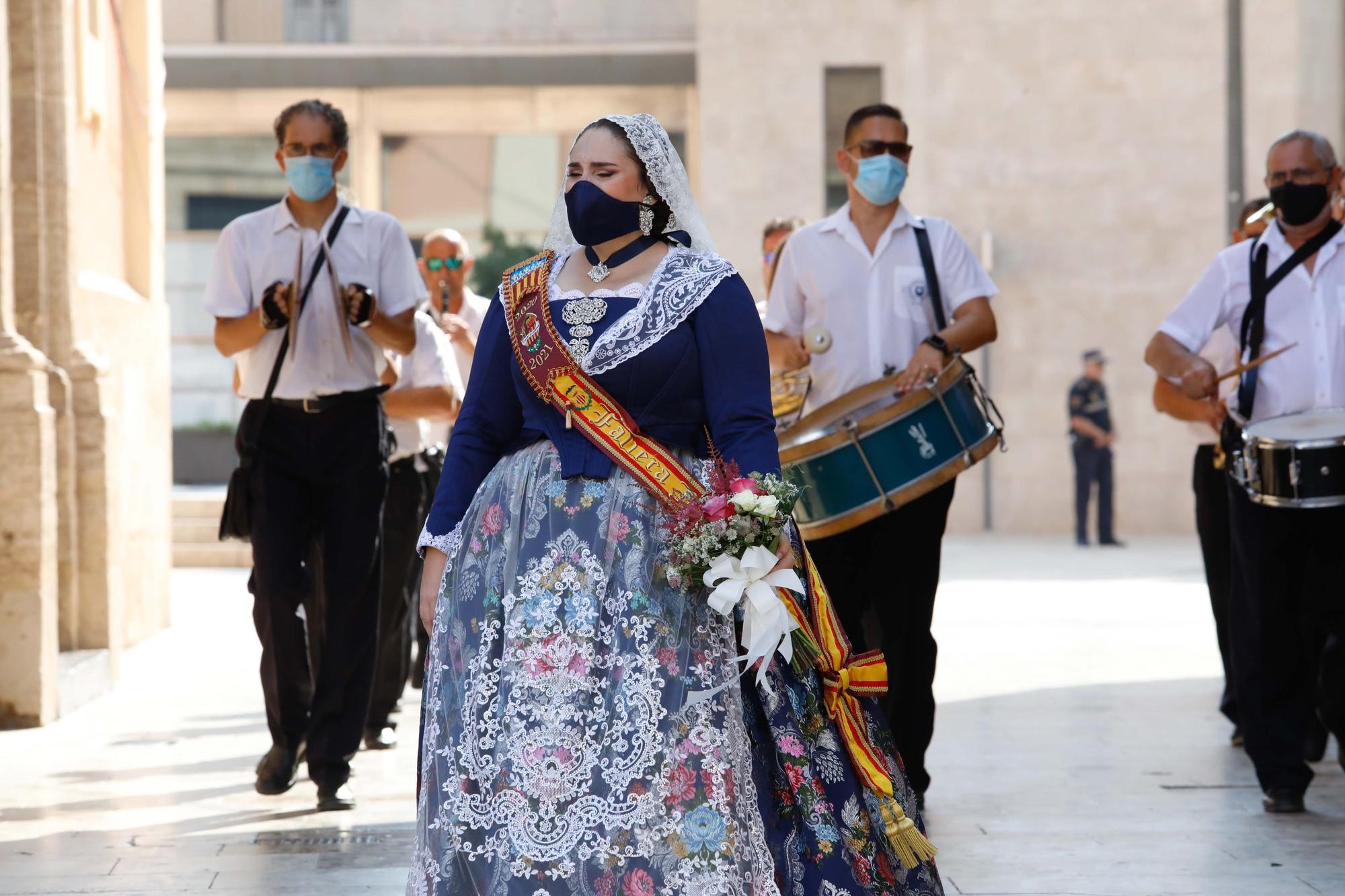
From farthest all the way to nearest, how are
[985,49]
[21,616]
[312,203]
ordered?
[985,49] < [21,616] < [312,203]

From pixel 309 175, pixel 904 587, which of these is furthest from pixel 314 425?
pixel 904 587

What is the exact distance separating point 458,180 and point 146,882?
34.1 meters

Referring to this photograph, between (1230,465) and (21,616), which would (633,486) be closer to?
(1230,465)

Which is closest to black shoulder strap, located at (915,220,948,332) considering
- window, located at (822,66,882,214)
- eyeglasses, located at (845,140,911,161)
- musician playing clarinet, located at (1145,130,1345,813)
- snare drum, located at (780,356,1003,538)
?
eyeglasses, located at (845,140,911,161)

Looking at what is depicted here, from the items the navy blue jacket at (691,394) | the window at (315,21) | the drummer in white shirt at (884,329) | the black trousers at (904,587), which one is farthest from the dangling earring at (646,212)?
the window at (315,21)

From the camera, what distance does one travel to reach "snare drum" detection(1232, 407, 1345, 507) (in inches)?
241

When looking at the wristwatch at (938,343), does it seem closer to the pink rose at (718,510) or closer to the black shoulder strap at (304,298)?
the black shoulder strap at (304,298)

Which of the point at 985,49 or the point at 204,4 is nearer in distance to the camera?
the point at 985,49

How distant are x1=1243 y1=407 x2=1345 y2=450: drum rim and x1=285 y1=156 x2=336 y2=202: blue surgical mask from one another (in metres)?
3.23

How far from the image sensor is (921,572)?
20.9 feet

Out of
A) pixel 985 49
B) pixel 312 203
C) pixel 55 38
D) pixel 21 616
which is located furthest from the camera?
pixel 985 49

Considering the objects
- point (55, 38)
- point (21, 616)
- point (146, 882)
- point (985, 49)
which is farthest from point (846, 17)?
point (146, 882)

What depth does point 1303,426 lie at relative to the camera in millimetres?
6309

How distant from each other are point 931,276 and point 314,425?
2.18 m
